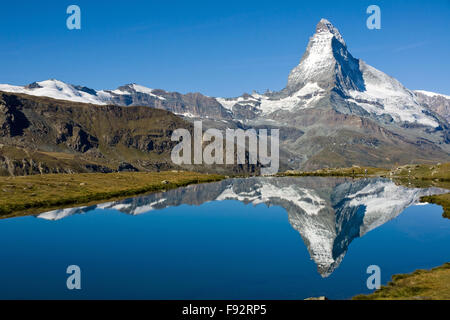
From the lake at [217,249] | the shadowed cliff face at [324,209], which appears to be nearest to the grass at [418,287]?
the lake at [217,249]

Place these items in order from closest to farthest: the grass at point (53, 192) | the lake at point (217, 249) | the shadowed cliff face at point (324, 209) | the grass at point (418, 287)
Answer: the grass at point (418, 287), the lake at point (217, 249), the shadowed cliff face at point (324, 209), the grass at point (53, 192)

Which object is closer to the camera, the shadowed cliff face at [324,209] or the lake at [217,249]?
the lake at [217,249]

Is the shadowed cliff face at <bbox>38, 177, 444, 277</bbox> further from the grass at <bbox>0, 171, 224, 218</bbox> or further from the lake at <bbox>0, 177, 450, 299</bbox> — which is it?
the grass at <bbox>0, 171, 224, 218</bbox>

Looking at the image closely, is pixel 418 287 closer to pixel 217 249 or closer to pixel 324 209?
pixel 217 249

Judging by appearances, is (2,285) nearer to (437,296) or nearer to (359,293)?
(359,293)

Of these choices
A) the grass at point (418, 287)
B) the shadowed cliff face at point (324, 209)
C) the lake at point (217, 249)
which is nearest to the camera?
the grass at point (418, 287)

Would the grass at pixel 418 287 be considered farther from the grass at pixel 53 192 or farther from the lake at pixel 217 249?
the grass at pixel 53 192

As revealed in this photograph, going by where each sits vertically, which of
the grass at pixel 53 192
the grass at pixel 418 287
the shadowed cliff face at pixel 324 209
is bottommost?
the grass at pixel 418 287
